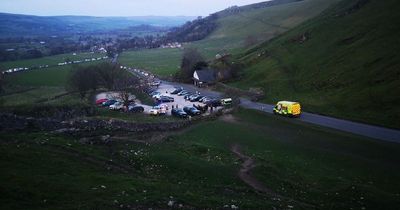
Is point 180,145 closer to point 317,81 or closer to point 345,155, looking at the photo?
point 345,155

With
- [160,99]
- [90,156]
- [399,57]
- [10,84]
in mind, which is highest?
[399,57]

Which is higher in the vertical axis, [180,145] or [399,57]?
[399,57]

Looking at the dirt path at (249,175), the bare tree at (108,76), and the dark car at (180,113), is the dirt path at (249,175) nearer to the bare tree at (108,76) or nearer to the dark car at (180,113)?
the dark car at (180,113)

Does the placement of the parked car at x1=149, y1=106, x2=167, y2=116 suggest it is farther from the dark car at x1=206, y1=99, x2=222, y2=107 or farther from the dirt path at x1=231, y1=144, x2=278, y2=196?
the dirt path at x1=231, y1=144, x2=278, y2=196

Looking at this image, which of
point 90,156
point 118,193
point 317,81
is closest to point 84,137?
point 90,156

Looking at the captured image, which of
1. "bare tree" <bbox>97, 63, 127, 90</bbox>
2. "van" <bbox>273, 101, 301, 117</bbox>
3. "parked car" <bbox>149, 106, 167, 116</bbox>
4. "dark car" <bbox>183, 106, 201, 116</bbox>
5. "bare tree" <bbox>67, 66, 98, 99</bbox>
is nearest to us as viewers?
"van" <bbox>273, 101, 301, 117</bbox>

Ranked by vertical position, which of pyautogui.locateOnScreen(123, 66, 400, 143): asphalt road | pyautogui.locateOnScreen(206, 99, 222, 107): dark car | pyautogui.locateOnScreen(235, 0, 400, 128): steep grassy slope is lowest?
pyautogui.locateOnScreen(206, 99, 222, 107): dark car

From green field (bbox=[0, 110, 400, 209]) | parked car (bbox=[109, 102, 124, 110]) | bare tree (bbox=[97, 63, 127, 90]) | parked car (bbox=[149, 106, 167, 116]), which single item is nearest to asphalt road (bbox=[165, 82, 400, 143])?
green field (bbox=[0, 110, 400, 209])
